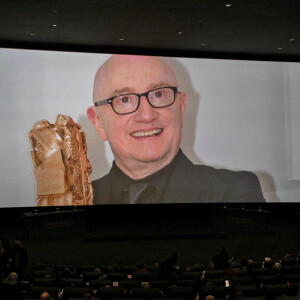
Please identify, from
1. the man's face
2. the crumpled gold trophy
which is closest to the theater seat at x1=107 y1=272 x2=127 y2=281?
the crumpled gold trophy

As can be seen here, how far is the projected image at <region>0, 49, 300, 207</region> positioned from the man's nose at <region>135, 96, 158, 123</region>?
0.03m

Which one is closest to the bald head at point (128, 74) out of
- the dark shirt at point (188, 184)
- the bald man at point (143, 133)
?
the bald man at point (143, 133)

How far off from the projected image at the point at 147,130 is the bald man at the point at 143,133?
28mm

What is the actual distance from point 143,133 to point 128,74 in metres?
1.68

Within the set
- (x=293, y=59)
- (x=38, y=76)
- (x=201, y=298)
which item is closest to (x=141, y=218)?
(x=38, y=76)

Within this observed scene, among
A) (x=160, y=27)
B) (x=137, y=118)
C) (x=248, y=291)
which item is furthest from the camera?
(x=137, y=118)

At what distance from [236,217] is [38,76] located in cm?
647

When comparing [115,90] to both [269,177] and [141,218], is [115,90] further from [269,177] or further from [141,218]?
[269,177]

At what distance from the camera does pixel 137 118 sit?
Result: 13.6 metres

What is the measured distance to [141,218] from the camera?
15383mm

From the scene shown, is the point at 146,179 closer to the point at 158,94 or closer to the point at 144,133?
the point at 144,133

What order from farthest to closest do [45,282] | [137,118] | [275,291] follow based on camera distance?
1. [137,118]
2. [45,282]
3. [275,291]

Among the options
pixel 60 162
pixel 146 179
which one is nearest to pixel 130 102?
pixel 146 179

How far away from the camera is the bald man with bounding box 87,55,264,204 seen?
1370 cm
